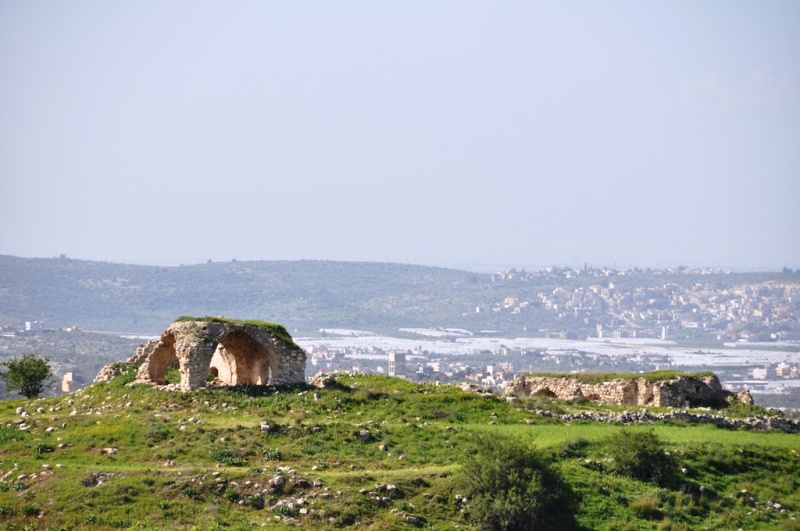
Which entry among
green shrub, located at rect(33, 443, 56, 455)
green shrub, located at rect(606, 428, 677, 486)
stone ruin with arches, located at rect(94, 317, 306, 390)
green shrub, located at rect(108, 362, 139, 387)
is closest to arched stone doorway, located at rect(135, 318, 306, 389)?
stone ruin with arches, located at rect(94, 317, 306, 390)

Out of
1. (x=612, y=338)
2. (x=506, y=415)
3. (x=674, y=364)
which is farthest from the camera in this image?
(x=612, y=338)

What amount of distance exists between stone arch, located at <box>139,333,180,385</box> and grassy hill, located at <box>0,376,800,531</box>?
218 cm

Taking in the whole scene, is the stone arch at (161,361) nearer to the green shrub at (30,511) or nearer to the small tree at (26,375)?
the small tree at (26,375)

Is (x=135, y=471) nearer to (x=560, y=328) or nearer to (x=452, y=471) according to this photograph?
(x=452, y=471)

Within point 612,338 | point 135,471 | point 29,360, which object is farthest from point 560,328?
point 135,471

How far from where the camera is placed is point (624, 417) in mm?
32094

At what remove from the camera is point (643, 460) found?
1063 inches

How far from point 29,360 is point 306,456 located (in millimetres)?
16522

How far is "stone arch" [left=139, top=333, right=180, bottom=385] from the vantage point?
35125 millimetres

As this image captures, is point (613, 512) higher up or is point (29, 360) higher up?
point (29, 360)

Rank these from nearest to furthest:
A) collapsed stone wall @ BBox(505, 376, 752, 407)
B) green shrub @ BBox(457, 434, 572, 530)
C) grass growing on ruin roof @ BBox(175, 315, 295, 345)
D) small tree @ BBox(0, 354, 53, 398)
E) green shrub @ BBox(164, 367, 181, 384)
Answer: green shrub @ BBox(457, 434, 572, 530) → grass growing on ruin roof @ BBox(175, 315, 295, 345) → green shrub @ BBox(164, 367, 181, 384) → collapsed stone wall @ BBox(505, 376, 752, 407) → small tree @ BBox(0, 354, 53, 398)

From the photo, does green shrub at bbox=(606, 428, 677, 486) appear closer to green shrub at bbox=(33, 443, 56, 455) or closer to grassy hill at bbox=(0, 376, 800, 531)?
grassy hill at bbox=(0, 376, 800, 531)

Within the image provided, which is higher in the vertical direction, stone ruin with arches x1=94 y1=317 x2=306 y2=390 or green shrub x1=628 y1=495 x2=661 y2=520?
stone ruin with arches x1=94 y1=317 x2=306 y2=390

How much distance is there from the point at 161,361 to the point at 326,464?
11.7 meters
